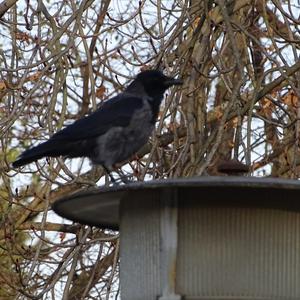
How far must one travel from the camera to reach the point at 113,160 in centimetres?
626

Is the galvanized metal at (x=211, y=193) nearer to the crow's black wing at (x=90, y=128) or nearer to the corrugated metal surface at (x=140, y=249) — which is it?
the corrugated metal surface at (x=140, y=249)

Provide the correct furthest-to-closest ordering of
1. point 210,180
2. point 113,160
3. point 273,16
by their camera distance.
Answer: point 273,16 < point 113,160 < point 210,180

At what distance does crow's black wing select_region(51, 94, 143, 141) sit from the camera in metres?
6.10

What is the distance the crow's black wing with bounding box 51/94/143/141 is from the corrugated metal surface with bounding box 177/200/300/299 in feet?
8.08

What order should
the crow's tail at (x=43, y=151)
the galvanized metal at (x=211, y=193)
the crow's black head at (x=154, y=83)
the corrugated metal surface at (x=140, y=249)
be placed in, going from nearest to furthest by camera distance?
the galvanized metal at (x=211, y=193), the corrugated metal surface at (x=140, y=249), the crow's tail at (x=43, y=151), the crow's black head at (x=154, y=83)

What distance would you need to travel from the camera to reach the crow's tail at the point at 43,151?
18.4 feet

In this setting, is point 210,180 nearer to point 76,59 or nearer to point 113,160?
point 113,160

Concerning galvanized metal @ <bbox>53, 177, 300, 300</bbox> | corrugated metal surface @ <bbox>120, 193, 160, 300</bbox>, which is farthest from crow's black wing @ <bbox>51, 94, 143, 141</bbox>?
galvanized metal @ <bbox>53, 177, 300, 300</bbox>

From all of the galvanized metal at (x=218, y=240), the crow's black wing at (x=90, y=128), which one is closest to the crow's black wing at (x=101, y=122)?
the crow's black wing at (x=90, y=128)

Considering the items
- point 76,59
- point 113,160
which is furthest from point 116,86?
point 113,160

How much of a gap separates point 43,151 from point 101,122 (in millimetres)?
499

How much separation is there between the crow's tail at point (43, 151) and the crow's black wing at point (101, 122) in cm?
6

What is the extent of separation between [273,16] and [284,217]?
5.53 meters

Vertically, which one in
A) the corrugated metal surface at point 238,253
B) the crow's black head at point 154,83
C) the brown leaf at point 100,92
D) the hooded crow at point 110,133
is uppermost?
the brown leaf at point 100,92
